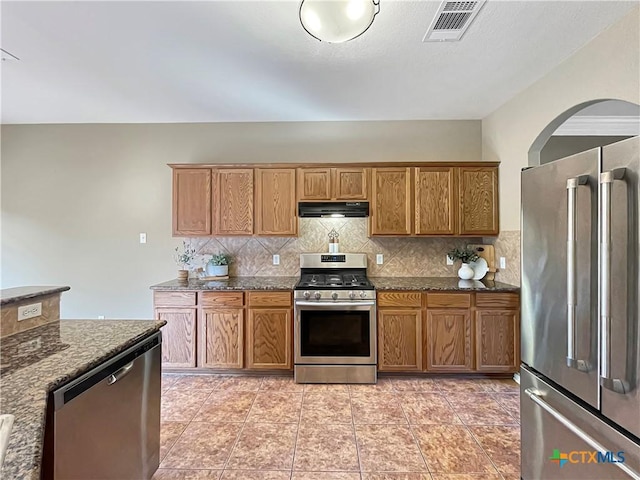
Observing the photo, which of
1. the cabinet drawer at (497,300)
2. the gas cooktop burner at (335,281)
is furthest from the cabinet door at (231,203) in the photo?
the cabinet drawer at (497,300)

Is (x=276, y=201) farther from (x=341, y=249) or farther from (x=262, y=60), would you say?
(x=262, y=60)

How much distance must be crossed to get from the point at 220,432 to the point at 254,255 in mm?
1953

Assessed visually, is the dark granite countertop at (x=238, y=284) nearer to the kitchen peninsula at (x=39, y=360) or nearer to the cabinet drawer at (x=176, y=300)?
the cabinet drawer at (x=176, y=300)

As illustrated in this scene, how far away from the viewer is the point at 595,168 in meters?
1.27

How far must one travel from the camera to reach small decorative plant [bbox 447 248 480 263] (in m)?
3.57

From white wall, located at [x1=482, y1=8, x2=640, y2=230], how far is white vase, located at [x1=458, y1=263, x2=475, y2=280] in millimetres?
576

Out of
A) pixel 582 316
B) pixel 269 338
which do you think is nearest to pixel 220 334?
pixel 269 338

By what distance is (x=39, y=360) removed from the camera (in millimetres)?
1260

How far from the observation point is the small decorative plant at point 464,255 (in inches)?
141

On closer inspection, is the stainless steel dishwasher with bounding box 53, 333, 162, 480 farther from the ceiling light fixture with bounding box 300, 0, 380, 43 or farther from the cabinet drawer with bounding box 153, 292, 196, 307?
the ceiling light fixture with bounding box 300, 0, 380, 43

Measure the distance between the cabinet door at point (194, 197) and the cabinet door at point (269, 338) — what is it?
1126 mm

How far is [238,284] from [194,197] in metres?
1.10

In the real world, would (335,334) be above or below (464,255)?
below

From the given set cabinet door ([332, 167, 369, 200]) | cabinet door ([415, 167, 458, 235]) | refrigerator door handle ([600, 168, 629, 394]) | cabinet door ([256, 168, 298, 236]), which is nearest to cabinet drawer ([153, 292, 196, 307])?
cabinet door ([256, 168, 298, 236])
